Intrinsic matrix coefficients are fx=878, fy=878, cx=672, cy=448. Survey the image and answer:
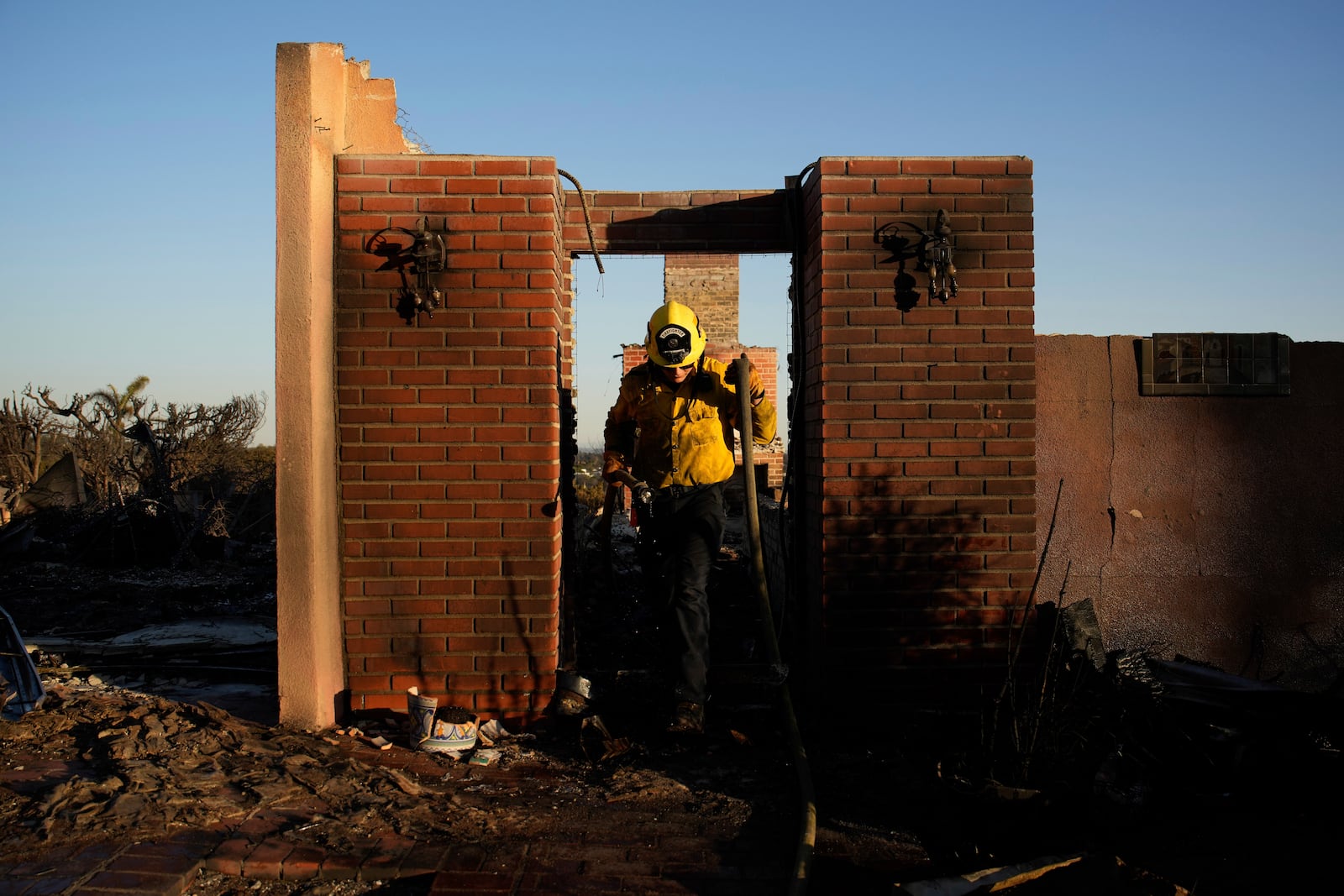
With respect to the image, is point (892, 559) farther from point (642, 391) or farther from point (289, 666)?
point (289, 666)

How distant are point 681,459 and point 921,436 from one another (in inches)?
47.2

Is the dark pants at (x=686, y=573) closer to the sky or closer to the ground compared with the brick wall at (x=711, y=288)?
closer to the ground

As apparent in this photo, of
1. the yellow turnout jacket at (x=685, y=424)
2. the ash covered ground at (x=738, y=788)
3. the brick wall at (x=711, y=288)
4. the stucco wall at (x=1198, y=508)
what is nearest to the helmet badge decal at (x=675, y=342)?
the yellow turnout jacket at (x=685, y=424)

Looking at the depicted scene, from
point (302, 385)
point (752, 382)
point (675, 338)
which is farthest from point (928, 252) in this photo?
point (302, 385)

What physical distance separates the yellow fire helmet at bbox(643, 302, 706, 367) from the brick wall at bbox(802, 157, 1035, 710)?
65 cm

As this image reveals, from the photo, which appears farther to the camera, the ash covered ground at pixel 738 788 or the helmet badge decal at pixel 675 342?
the helmet badge decal at pixel 675 342

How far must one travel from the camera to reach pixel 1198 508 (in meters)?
5.10

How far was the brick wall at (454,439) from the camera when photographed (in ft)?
14.1

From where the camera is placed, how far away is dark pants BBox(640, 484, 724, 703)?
164 inches

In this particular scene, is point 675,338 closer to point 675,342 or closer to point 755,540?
point 675,342

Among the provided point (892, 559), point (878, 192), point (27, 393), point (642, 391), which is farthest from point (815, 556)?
point (27, 393)

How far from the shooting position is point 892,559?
4.35 meters

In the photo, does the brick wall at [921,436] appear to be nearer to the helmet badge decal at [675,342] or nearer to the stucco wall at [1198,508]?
the helmet badge decal at [675,342]

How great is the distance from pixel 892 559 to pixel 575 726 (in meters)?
1.76
